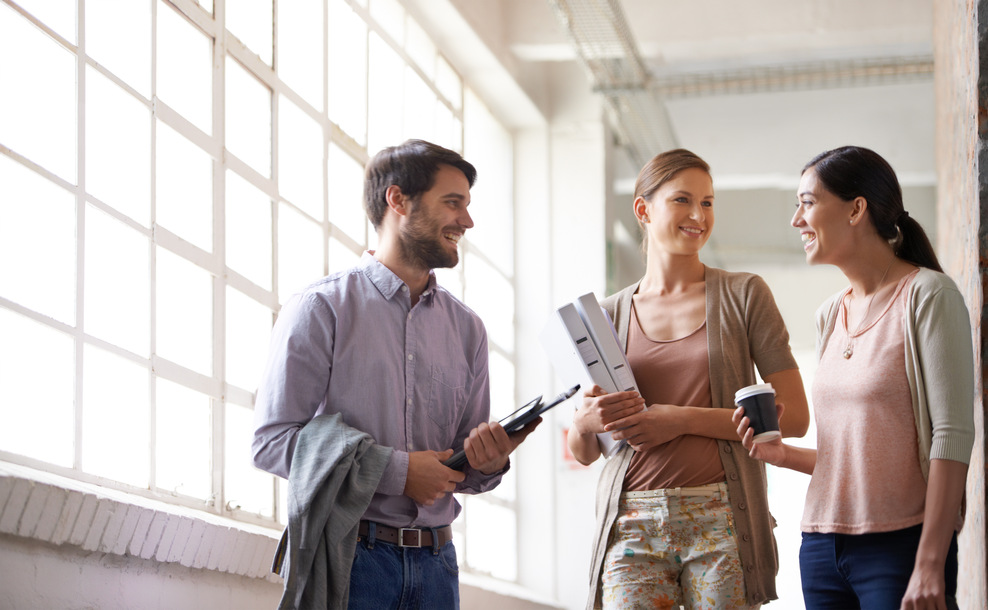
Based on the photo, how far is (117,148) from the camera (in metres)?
2.73

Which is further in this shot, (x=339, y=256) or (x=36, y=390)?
(x=339, y=256)

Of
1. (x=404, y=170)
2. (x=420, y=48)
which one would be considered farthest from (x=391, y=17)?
(x=404, y=170)

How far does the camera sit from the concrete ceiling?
19.0ft

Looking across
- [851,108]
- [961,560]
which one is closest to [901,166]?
[851,108]

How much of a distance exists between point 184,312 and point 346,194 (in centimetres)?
143

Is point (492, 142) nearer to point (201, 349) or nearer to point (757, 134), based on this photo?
point (757, 134)

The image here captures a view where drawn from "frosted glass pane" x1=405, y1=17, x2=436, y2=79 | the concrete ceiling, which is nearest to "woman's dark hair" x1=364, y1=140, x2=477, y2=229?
"frosted glass pane" x1=405, y1=17, x2=436, y2=79

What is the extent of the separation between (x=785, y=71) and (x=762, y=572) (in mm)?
4621

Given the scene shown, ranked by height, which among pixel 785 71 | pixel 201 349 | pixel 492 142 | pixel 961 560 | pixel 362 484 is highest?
pixel 785 71

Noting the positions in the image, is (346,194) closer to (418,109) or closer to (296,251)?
(296,251)

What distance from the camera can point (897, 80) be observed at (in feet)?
20.4

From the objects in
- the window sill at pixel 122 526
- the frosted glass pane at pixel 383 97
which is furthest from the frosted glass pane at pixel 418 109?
the window sill at pixel 122 526

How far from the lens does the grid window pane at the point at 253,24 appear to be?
344cm

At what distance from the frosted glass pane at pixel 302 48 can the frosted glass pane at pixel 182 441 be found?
1.30 m
